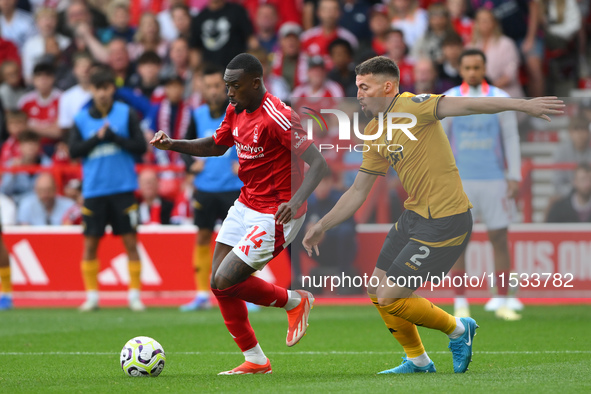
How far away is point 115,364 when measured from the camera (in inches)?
283

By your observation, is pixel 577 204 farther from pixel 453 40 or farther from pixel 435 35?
pixel 435 35

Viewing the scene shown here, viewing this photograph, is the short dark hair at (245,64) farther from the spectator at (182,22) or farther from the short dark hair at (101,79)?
the spectator at (182,22)

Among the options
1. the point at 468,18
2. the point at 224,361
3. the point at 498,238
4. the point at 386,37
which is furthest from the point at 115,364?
the point at 468,18

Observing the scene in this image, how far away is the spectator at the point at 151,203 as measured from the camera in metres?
12.9

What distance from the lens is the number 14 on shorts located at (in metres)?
6.44

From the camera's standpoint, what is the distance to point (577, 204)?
10.6 metres

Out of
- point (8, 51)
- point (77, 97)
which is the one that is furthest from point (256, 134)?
point (8, 51)

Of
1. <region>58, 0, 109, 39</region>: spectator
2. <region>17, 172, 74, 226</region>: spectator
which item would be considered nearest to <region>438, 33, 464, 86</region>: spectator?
<region>17, 172, 74, 226</region>: spectator

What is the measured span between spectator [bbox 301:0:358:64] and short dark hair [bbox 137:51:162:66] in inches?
95.0

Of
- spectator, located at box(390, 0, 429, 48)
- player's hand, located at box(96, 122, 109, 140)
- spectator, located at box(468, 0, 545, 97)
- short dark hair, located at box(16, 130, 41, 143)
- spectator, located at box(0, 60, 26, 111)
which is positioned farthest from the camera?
spectator, located at box(0, 60, 26, 111)

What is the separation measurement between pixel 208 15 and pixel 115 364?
9.04m

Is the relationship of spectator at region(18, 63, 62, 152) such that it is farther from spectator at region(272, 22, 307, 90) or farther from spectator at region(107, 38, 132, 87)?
spectator at region(272, 22, 307, 90)

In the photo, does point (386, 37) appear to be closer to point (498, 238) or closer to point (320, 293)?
point (498, 238)

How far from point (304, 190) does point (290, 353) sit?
2.10 metres
